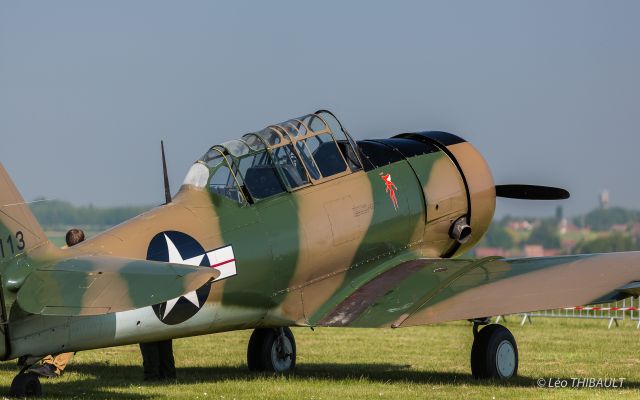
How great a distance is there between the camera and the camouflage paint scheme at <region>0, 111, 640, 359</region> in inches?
360

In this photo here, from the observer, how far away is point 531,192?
1523cm

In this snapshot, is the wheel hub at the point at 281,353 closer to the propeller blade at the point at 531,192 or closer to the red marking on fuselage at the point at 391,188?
the red marking on fuselage at the point at 391,188

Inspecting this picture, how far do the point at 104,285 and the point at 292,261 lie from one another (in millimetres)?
2867

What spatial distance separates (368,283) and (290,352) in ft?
4.99

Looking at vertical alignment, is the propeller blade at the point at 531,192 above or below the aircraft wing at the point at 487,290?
above

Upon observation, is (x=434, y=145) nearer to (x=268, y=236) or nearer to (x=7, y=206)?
(x=268, y=236)

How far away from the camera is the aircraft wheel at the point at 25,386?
32.1ft

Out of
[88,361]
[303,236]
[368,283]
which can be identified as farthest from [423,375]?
[88,361]

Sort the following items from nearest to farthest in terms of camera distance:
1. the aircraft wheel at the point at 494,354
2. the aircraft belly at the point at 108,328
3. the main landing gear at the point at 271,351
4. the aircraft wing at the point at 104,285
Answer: the aircraft wing at the point at 104,285, the aircraft belly at the point at 108,328, the aircraft wheel at the point at 494,354, the main landing gear at the point at 271,351

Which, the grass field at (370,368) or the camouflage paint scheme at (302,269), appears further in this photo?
the grass field at (370,368)

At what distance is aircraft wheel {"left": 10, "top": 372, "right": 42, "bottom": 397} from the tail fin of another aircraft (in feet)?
3.51

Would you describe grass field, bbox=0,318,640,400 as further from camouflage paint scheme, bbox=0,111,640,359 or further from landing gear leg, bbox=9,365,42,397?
camouflage paint scheme, bbox=0,111,640,359

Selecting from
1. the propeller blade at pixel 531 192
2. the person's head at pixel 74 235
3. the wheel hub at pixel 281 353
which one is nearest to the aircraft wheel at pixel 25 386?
the person's head at pixel 74 235

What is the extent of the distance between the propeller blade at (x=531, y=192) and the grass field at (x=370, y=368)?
6.17 ft
